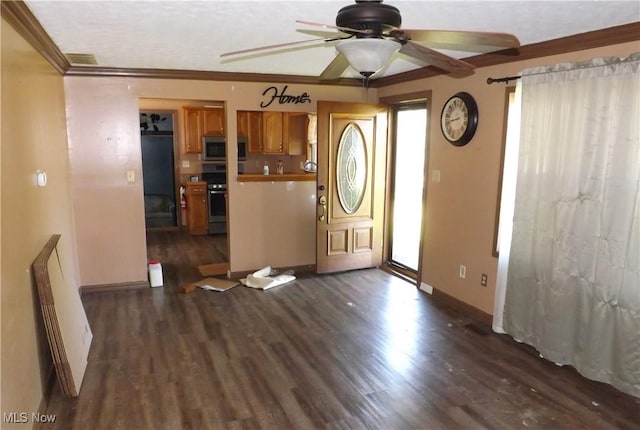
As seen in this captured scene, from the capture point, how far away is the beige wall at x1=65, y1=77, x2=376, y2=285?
14.8 feet

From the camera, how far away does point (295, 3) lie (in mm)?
2328

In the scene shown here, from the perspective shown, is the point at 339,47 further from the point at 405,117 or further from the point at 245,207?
the point at 405,117

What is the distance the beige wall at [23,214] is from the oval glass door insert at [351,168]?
2971 millimetres

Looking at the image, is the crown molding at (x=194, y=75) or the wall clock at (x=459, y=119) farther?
the crown molding at (x=194, y=75)

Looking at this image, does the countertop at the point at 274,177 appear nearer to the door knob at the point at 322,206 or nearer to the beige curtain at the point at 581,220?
the door knob at the point at 322,206

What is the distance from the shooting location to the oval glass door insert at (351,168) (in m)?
5.20

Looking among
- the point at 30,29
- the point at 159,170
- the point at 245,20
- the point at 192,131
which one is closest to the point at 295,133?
the point at 192,131

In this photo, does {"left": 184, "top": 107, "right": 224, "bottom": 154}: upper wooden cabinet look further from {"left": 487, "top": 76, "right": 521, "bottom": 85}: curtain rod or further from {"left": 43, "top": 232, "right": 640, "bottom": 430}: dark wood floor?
{"left": 487, "top": 76, "right": 521, "bottom": 85}: curtain rod

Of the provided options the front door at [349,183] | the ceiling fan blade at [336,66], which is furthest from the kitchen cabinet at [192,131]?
the ceiling fan blade at [336,66]

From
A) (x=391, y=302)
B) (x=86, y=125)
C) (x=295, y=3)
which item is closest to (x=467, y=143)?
(x=391, y=302)

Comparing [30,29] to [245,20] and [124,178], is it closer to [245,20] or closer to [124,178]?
Answer: [245,20]

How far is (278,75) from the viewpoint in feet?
16.4

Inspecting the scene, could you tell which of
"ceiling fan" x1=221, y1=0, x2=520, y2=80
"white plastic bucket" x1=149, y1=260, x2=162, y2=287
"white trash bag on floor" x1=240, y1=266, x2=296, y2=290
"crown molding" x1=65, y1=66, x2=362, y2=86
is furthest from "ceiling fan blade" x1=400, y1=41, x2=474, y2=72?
"white plastic bucket" x1=149, y1=260, x2=162, y2=287

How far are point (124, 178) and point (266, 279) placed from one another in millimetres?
1899
